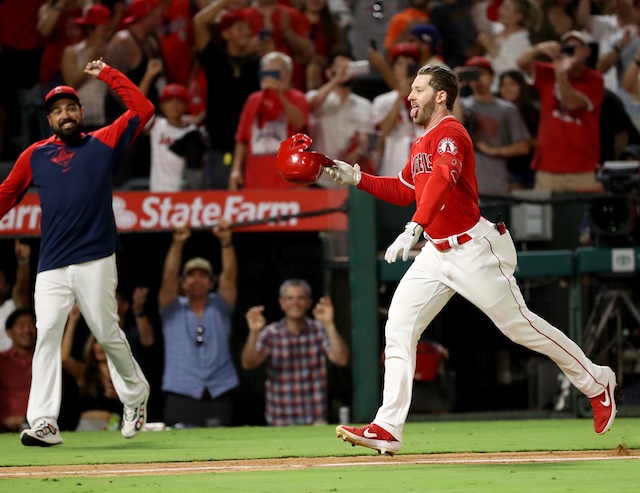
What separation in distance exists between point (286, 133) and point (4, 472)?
5.09 m

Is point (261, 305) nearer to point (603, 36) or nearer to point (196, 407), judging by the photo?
point (196, 407)

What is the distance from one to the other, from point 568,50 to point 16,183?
544 centimetres

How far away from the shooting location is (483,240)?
19.0ft

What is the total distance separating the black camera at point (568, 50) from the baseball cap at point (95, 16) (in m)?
4.08

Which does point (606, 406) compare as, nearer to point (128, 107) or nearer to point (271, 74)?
point (128, 107)

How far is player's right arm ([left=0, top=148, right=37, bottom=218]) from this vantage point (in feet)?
23.8

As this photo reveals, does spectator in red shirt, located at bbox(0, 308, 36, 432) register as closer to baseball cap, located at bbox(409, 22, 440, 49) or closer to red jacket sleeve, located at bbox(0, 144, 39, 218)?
red jacket sleeve, located at bbox(0, 144, 39, 218)

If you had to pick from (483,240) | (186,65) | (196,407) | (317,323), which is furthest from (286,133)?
(483,240)

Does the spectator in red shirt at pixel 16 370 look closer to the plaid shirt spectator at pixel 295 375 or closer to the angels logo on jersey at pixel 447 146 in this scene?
the plaid shirt spectator at pixel 295 375

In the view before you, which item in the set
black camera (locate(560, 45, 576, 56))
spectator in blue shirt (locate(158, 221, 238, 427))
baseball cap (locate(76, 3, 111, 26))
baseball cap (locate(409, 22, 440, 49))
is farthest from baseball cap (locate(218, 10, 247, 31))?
black camera (locate(560, 45, 576, 56))

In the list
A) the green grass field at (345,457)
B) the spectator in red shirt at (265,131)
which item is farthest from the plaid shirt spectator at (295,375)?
the spectator in red shirt at (265,131)

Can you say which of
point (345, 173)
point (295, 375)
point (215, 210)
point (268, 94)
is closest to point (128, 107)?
point (345, 173)

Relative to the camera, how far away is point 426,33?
35.2ft

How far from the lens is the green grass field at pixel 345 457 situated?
489cm
